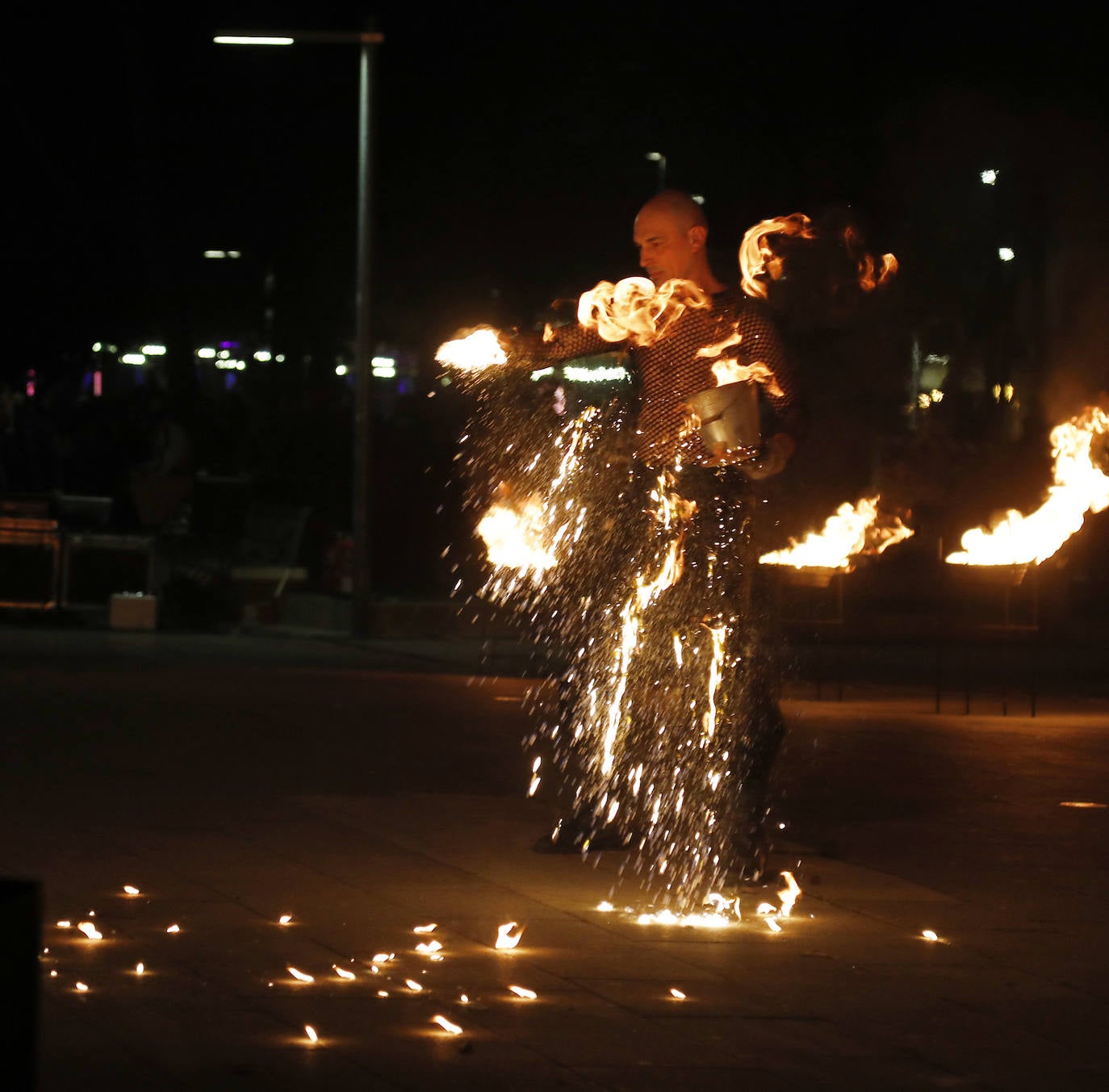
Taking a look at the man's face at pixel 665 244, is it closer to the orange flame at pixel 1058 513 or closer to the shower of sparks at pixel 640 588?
the shower of sparks at pixel 640 588

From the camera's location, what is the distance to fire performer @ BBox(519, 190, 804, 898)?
22.9 ft

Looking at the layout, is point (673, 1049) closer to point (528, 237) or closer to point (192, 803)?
point (192, 803)

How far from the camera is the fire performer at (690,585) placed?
6988 millimetres

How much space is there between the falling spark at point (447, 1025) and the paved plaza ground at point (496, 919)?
0.08 ft

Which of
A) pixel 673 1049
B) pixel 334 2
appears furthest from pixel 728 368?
pixel 334 2

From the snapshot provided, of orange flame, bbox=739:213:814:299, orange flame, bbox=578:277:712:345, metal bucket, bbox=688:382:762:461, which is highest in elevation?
orange flame, bbox=739:213:814:299

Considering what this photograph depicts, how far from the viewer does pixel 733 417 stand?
6.81 meters

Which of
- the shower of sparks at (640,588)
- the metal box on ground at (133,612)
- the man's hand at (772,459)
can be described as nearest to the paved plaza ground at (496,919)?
the shower of sparks at (640,588)

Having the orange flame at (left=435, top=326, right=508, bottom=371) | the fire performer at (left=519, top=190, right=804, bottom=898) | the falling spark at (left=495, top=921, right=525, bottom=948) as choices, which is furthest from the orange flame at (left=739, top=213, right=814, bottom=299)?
the falling spark at (left=495, top=921, right=525, bottom=948)

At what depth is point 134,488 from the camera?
79.4 feet

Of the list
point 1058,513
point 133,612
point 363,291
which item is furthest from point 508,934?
point 363,291

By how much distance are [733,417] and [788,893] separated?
1.64m

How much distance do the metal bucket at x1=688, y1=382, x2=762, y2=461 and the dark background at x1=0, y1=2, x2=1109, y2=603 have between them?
8.33 meters

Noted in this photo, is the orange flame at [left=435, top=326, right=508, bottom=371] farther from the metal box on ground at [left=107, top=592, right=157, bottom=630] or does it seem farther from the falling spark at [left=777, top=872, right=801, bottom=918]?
the metal box on ground at [left=107, top=592, right=157, bottom=630]
